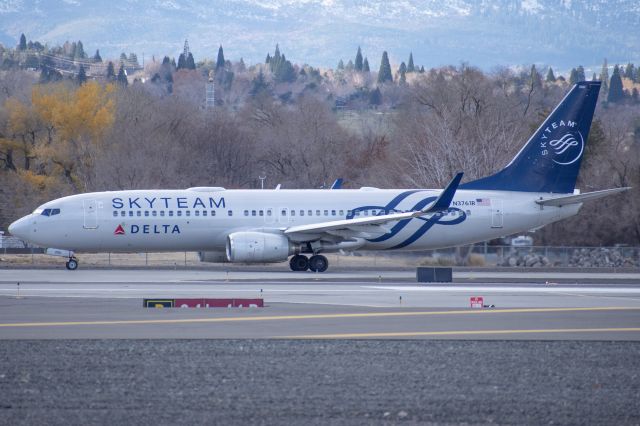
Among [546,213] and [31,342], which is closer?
[31,342]

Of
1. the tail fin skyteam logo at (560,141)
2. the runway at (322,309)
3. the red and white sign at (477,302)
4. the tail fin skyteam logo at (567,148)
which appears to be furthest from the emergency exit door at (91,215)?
the red and white sign at (477,302)

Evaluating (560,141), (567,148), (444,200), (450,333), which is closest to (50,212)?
(444,200)

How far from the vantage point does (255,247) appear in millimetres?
37469

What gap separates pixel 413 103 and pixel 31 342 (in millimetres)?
99134

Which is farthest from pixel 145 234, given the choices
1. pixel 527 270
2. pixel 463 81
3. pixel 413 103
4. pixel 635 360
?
pixel 413 103

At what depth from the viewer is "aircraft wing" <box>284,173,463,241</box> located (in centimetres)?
3684

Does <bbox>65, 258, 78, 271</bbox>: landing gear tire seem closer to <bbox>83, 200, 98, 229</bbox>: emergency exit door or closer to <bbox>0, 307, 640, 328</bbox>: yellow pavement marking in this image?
<bbox>83, 200, 98, 229</bbox>: emergency exit door

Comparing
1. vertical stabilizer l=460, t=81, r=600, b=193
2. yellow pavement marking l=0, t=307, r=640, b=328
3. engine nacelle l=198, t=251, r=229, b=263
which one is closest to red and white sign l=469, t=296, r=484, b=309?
yellow pavement marking l=0, t=307, r=640, b=328

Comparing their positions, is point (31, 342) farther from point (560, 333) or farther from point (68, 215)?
point (68, 215)

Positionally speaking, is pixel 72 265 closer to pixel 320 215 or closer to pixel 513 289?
pixel 320 215

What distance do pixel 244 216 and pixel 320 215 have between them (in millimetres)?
2680

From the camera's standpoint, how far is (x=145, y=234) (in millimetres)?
38531

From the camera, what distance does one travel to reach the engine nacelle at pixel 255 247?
123 ft

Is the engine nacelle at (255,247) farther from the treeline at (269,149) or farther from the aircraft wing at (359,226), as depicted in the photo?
the treeline at (269,149)
